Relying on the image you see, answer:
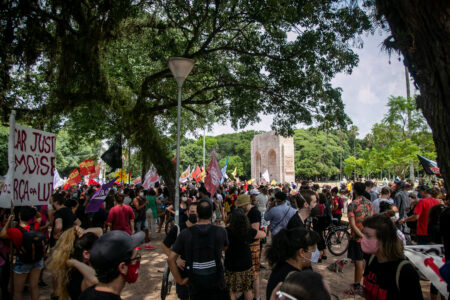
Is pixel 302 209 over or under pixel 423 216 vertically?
over

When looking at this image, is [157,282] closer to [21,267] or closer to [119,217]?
[119,217]

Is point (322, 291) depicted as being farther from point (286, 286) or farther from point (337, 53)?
point (337, 53)

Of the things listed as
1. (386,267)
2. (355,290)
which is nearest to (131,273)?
(386,267)

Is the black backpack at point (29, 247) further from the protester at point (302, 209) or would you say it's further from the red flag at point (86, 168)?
the red flag at point (86, 168)

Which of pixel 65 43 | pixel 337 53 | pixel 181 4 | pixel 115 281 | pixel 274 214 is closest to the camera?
pixel 115 281

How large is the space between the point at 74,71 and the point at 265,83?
543cm

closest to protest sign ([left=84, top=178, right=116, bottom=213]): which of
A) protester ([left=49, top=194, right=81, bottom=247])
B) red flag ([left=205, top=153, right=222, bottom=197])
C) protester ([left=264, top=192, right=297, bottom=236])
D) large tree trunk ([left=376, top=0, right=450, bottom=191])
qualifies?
protester ([left=49, top=194, right=81, bottom=247])

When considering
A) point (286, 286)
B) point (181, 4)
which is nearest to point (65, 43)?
point (181, 4)

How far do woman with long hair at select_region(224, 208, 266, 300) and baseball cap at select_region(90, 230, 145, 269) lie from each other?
2059mm

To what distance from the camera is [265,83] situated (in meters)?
9.90

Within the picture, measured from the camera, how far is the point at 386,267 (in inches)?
101

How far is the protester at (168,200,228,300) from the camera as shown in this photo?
3309mm

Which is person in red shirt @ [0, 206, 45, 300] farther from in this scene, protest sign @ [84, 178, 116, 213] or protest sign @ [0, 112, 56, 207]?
protest sign @ [84, 178, 116, 213]

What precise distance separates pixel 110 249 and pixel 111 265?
0.10m
